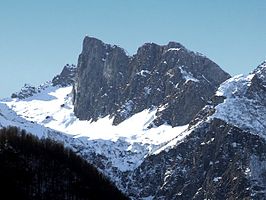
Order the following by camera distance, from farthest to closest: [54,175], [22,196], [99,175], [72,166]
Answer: [99,175]
[72,166]
[54,175]
[22,196]

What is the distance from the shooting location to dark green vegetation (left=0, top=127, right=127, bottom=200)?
109 metres

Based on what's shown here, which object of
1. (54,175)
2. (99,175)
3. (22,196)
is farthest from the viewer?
(99,175)

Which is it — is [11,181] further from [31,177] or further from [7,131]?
[7,131]

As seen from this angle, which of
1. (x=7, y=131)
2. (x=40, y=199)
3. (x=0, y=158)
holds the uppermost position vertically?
(x=7, y=131)

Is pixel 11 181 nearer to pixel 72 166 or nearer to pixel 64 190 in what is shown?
pixel 64 190

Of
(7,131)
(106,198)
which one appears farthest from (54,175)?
(7,131)

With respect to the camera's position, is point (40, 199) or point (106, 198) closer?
point (40, 199)

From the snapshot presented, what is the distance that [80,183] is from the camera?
391ft

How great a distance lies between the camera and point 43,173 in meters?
114

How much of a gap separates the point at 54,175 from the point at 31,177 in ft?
15.3

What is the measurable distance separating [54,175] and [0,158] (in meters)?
9.61

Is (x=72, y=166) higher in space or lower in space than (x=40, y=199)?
higher

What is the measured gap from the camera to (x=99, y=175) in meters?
136

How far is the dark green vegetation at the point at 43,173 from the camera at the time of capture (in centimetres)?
10936
